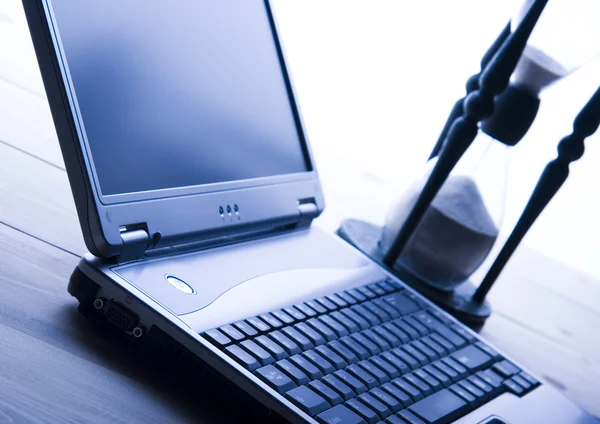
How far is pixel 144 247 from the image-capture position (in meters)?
0.52

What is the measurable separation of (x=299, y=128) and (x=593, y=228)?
1.27m

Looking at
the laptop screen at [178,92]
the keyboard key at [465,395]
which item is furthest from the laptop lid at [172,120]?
the keyboard key at [465,395]

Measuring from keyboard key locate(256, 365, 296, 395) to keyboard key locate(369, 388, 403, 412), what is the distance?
2.8 inches

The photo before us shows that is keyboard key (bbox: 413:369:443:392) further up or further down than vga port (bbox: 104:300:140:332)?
further down

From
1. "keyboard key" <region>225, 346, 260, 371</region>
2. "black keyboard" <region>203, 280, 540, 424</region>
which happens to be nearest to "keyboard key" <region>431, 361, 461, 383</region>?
"black keyboard" <region>203, 280, 540, 424</region>

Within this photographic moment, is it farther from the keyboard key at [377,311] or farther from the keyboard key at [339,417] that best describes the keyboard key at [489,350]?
the keyboard key at [339,417]

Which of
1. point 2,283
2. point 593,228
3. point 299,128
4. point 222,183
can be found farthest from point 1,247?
point 593,228

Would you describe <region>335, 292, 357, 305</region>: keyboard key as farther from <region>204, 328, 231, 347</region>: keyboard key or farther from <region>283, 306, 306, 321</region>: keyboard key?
<region>204, 328, 231, 347</region>: keyboard key

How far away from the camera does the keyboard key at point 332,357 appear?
0.53 m

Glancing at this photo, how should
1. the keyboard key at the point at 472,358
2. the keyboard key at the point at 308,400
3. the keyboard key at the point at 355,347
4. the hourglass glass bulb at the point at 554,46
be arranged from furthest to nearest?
the hourglass glass bulb at the point at 554,46 → the keyboard key at the point at 472,358 → the keyboard key at the point at 355,347 → the keyboard key at the point at 308,400

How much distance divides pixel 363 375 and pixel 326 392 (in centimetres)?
5

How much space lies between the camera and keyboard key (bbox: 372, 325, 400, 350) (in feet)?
2.02

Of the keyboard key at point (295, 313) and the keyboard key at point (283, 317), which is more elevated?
the keyboard key at point (283, 317)

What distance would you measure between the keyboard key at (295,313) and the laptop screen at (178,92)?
12 centimetres
